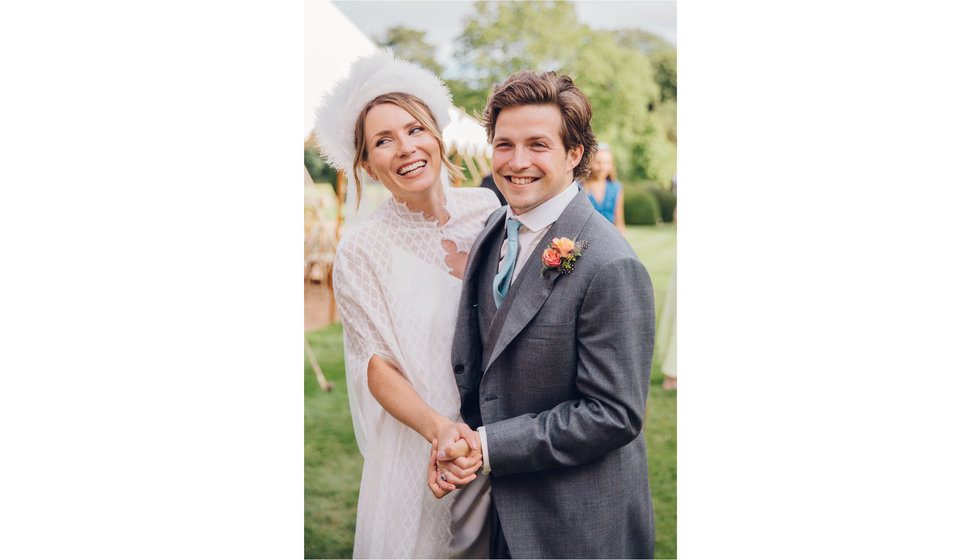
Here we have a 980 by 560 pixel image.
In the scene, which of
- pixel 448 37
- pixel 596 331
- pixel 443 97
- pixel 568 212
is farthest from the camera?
pixel 448 37

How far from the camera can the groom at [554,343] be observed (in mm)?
2303

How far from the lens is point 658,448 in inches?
147

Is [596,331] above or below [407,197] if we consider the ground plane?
below

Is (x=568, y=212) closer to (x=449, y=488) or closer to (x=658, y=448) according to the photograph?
(x=449, y=488)

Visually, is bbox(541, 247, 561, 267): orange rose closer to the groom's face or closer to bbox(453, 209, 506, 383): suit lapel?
the groom's face

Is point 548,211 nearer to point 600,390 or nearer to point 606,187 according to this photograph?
point 600,390

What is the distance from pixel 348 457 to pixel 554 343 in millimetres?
1839

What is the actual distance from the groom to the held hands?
0.01 meters

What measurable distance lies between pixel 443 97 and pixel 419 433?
137cm

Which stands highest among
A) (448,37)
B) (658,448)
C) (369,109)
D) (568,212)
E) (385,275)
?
(448,37)

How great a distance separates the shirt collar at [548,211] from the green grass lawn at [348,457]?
91 centimetres

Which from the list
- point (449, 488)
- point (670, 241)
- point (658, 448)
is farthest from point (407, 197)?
point (658, 448)

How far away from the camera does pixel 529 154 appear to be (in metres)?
2.40

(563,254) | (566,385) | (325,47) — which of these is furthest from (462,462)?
(325,47)
